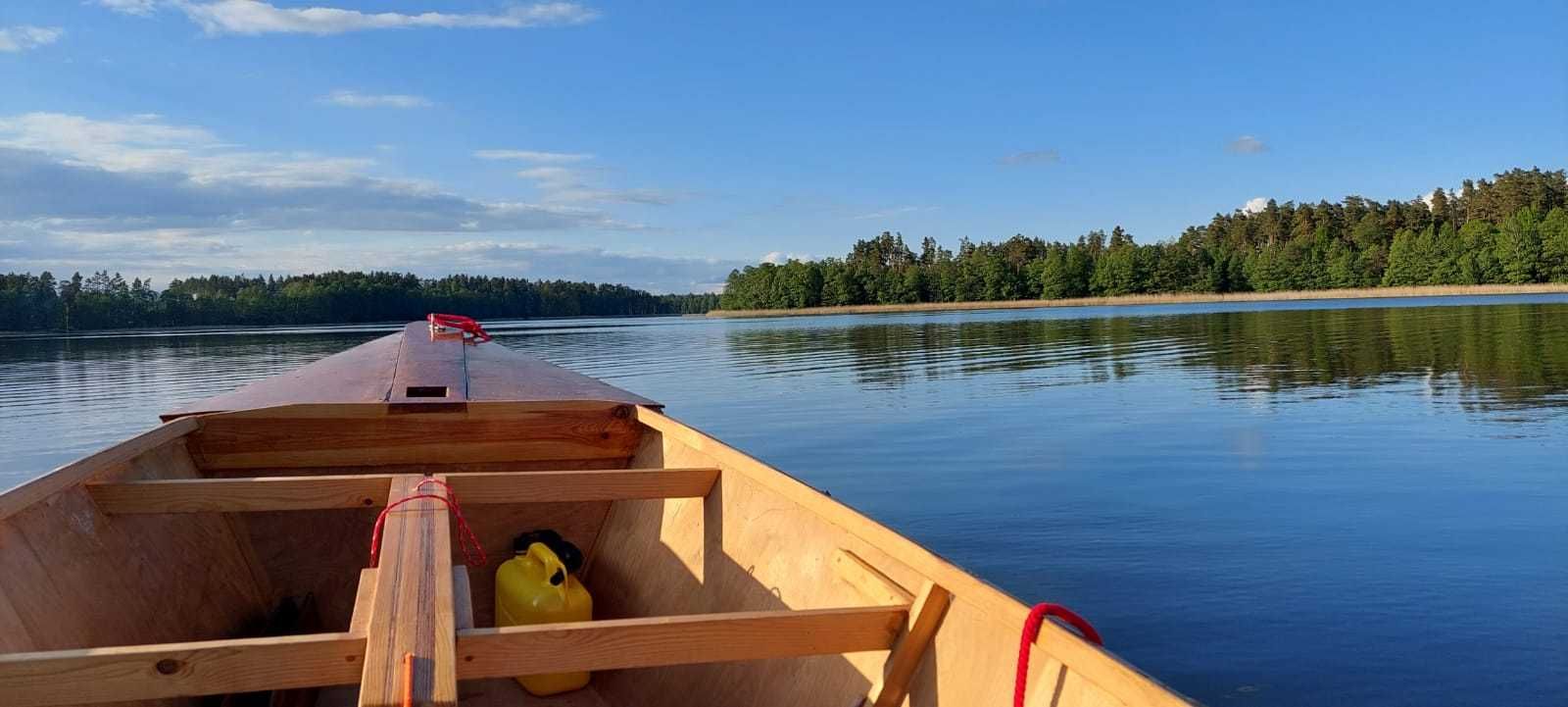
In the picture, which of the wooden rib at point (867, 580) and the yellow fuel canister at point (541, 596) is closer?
the wooden rib at point (867, 580)

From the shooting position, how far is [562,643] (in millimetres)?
2414

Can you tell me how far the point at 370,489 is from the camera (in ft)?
14.1

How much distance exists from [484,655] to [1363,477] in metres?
8.88

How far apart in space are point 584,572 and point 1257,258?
11894cm

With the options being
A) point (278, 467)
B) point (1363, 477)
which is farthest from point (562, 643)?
point (1363, 477)

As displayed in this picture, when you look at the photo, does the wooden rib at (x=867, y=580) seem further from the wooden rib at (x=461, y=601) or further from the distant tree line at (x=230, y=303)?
the distant tree line at (x=230, y=303)

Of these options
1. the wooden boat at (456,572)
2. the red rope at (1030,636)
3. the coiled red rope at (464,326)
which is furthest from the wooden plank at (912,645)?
the coiled red rope at (464,326)

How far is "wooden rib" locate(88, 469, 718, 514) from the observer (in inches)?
158

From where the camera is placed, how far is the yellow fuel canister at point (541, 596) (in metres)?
4.47

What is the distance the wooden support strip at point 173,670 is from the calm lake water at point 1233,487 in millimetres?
3765

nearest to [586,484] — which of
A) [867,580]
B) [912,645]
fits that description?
[867,580]

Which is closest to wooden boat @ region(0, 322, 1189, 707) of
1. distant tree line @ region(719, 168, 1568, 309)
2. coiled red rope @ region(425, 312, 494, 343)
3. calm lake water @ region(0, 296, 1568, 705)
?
calm lake water @ region(0, 296, 1568, 705)

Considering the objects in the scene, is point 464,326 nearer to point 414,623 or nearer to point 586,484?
point 586,484

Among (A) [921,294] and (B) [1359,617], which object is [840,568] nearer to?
(B) [1359,617]
